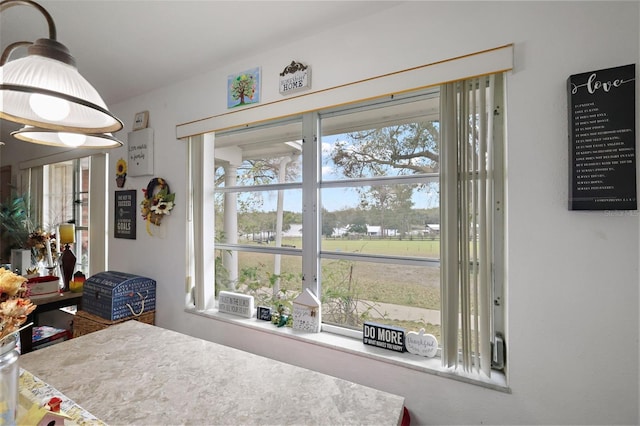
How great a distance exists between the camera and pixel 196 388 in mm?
1018

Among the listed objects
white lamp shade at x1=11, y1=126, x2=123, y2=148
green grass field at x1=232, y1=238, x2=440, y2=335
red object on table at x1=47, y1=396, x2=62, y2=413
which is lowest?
red object on table at x1=47, y1=396, x2=62, y2=413

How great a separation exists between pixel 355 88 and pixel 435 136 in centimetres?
51

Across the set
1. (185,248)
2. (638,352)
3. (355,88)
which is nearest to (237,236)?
(185,248)

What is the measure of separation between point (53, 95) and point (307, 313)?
1.55m

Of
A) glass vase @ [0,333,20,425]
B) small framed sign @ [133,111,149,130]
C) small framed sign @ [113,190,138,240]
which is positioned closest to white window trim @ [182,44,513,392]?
small framed sign @ [133,111,149,130]

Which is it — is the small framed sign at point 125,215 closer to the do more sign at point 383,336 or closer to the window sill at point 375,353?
the window sill at point 375,353

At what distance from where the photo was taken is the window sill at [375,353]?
1306 millimetres

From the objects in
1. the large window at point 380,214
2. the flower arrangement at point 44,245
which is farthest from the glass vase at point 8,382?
the flower arrangement at point 44,245

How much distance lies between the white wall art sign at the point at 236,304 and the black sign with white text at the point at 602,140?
1900 millimetres

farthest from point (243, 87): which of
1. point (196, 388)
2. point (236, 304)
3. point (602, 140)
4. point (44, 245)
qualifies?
point (44, 245)

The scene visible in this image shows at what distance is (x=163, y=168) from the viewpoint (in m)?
2.46

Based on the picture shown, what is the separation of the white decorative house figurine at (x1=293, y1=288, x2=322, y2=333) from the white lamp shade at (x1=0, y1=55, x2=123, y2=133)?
131cm

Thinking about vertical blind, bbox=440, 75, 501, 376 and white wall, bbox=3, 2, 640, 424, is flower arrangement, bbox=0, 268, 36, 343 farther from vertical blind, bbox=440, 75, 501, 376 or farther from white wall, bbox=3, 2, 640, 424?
vertical blind, bbox=440, 75, 501, 376

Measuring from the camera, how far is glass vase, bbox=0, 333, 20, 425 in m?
0.70
